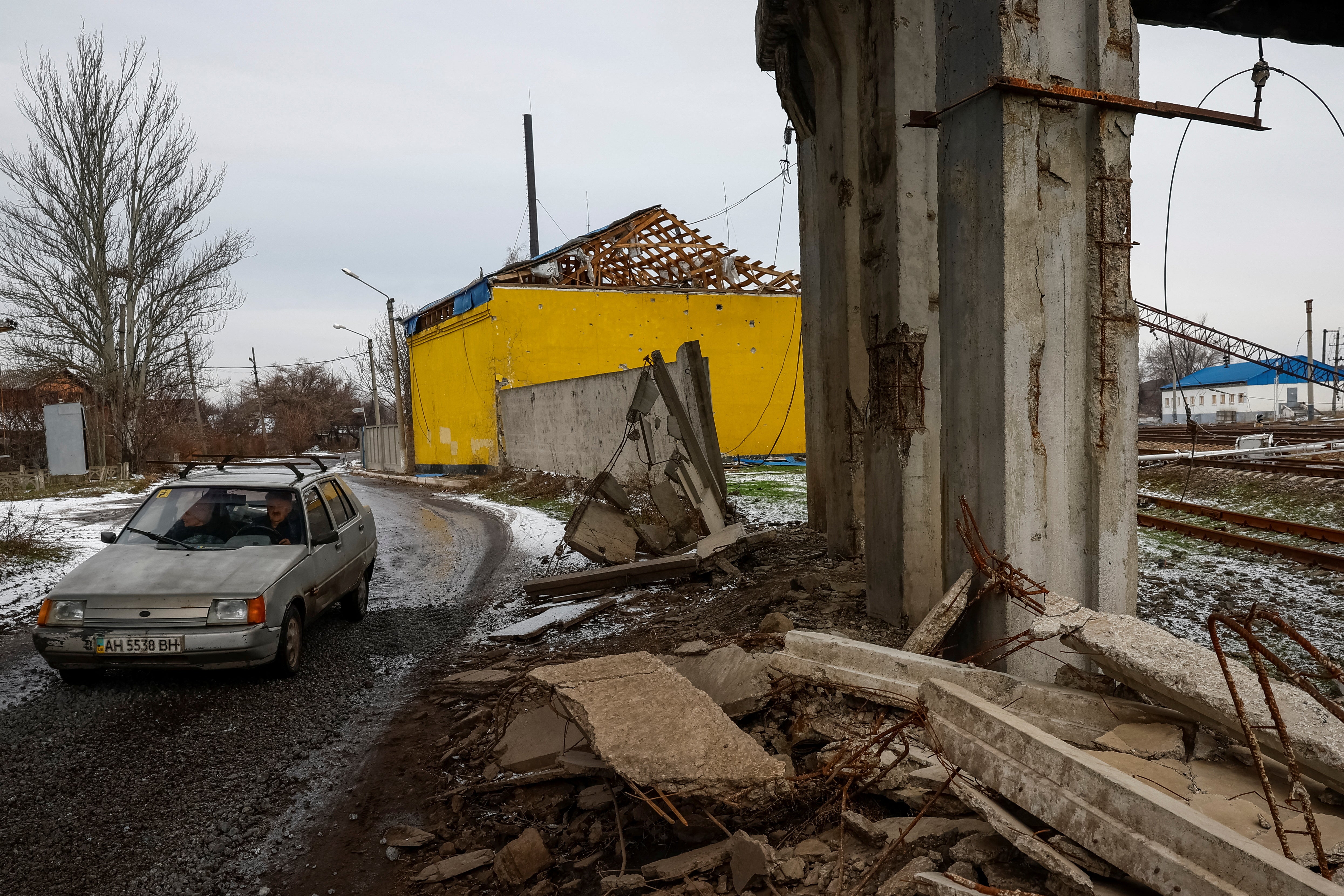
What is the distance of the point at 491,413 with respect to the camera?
26109 millimetres

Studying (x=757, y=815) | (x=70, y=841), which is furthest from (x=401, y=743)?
(x=757, y=815)

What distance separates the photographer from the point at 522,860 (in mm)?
3449

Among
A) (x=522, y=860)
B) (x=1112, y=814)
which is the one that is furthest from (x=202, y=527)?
(x=1112, y=814)

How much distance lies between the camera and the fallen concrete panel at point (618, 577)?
8.53 meters

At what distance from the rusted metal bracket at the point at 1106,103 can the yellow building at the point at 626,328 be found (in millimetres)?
20541

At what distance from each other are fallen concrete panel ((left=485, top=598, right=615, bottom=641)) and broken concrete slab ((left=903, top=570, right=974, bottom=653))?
388cm

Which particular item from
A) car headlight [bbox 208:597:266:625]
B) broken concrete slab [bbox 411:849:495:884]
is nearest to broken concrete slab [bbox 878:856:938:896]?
broken concrete slab [bbox 411:849:495:884]

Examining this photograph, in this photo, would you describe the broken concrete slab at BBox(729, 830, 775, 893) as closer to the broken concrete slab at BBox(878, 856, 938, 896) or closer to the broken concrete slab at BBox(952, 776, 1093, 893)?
the broken concrete slab at BBox(878, 856, 938, 896)

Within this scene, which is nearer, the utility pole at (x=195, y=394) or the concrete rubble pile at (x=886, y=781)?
the concrete rubble pile at (x=886, y=781)

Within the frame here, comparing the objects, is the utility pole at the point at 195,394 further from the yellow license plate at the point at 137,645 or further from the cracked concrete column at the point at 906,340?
the cracked concrete column at the point at 906,340

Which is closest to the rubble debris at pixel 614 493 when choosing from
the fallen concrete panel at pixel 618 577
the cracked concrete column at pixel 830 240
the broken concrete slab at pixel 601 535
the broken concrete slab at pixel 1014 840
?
the broken concrete slab at pixel 601 535

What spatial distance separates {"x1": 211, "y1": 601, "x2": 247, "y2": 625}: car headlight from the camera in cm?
570

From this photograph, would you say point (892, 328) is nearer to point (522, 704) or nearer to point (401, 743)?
point (522, 704)

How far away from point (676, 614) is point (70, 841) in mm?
4732
